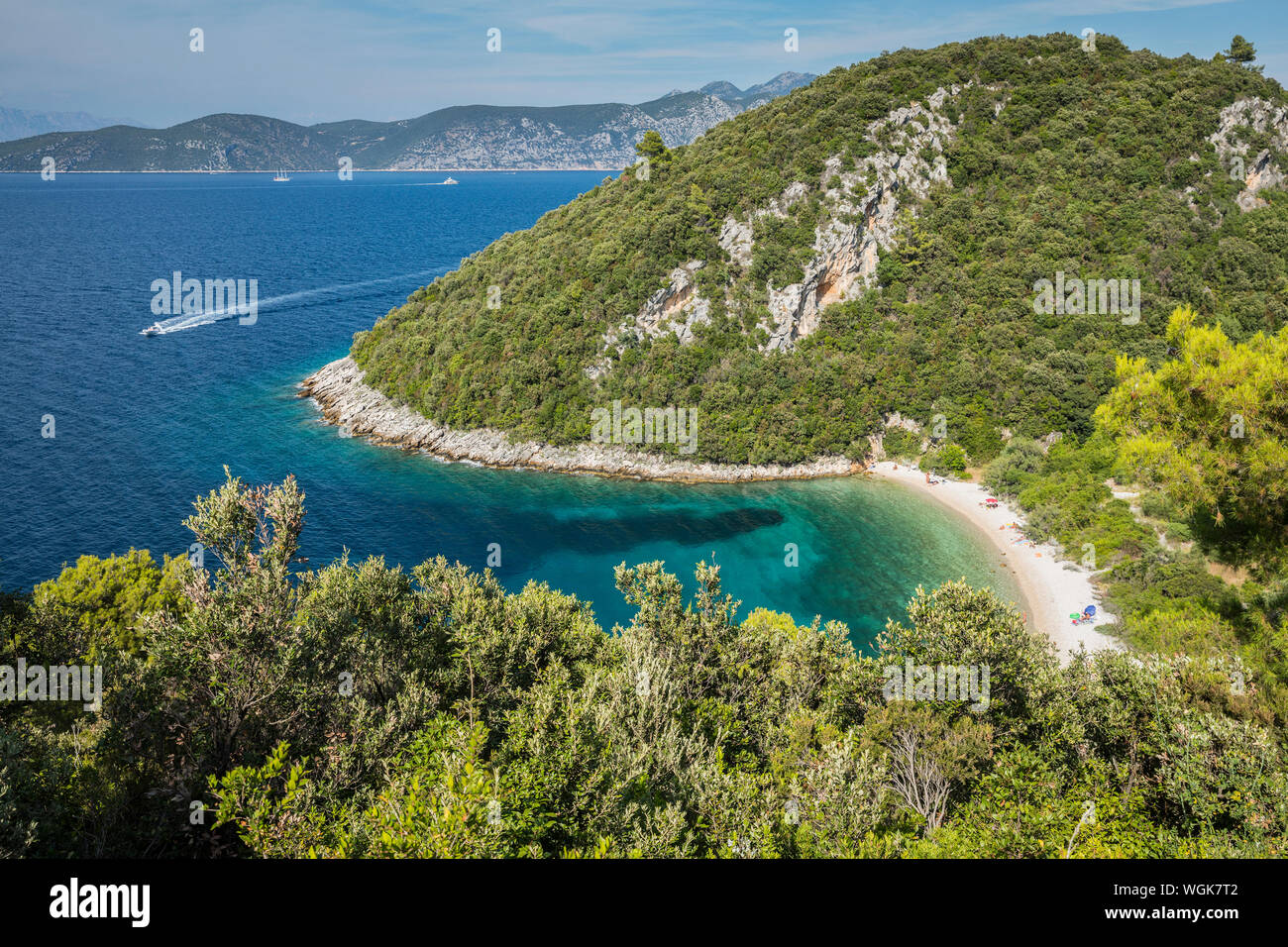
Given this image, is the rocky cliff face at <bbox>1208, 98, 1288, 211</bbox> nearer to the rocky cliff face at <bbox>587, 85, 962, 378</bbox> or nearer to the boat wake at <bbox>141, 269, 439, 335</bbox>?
the rocky cliff face at <bbox>587, 85, 962, 378</bbox>

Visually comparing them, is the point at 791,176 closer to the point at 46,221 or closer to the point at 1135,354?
the point at 1135,354

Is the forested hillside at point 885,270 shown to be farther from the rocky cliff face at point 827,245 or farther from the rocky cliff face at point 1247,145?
the rocky cliff face at point 1247,145

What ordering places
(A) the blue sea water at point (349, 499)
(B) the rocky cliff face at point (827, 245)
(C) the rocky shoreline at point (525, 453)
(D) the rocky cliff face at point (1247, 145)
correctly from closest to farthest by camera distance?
(A) the blue sea water at point (349, 499) → (C) the rocky shoreline at point (525, 453) → (B) the rocky cliff face at point (827, 245) → (D) the rocky cliff face at point (1247, 145)

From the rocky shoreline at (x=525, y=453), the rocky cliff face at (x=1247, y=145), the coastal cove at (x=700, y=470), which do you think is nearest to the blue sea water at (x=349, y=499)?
the coastal cove at (x=700, y=470)

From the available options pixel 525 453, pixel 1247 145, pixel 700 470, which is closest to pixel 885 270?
pixel 700 470

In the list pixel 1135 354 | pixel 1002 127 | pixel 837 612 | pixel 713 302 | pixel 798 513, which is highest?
pixel 1002 127
